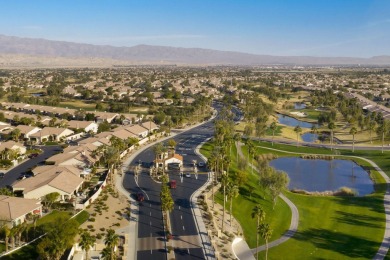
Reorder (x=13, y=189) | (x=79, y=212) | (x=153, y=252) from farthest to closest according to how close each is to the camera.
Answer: (x=13, y=189) < (x=79, y=212) < (x=153, y=252)

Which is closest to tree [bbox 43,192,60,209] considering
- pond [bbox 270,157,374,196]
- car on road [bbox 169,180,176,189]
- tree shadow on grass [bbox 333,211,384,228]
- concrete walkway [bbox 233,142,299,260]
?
car on road [bbox 169,180,176,189]

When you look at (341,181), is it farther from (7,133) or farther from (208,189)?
(7,133)

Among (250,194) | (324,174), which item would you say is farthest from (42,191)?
(324,174)

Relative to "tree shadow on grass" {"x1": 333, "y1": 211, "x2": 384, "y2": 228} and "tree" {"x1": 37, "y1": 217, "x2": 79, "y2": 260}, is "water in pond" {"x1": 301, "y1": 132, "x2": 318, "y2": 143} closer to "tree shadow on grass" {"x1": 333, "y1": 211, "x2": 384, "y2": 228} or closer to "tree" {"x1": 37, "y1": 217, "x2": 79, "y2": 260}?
"tree shadow on grass" {"x1": 333, "y1": 211, "x2": 384, "y2": 228}

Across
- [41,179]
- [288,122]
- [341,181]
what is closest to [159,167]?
[41,179]

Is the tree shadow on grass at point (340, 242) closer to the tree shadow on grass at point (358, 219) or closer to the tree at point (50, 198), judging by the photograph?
the tree shadow on grass at point (358, 219)

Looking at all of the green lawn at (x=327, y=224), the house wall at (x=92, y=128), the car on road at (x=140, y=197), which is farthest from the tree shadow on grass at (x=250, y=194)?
the house wall at (x=92, y=128)

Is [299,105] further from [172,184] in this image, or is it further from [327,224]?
[327,224]
